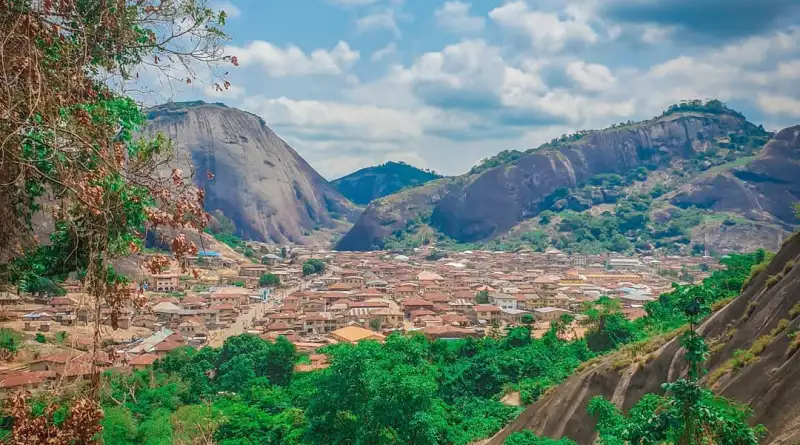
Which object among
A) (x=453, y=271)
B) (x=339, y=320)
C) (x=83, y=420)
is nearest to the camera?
(x=83, y=420)

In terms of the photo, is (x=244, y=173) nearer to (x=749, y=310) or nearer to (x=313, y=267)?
(x=313, y=267)

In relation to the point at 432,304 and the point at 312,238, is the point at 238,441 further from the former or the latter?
the point at 312,238

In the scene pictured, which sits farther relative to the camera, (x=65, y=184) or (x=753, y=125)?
(x=753, y=125)

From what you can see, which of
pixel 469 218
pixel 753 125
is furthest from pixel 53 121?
pixel 753 125

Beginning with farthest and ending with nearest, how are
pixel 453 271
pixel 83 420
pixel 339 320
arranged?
pixel 453 271 → pixel 339 320 → pixel 83 420

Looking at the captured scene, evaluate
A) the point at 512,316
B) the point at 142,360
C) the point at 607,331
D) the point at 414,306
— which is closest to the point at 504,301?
the point at 512,316

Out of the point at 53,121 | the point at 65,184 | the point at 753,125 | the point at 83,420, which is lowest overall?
the point at 83,420

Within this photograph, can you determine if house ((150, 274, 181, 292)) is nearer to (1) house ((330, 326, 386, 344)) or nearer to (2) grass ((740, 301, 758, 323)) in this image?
(1) house ((330, 326, 386, 344))

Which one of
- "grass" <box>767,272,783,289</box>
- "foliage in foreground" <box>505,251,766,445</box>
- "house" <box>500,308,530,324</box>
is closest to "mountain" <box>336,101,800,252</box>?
"house" <box>500,308,530,324</box>
